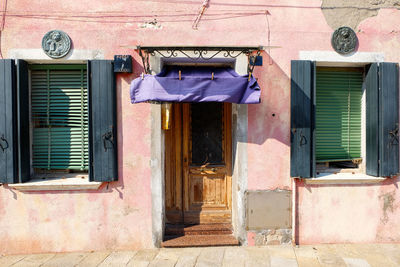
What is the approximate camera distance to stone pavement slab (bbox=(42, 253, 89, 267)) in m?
3.72

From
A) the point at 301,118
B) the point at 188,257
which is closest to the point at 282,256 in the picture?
the point at 188,257

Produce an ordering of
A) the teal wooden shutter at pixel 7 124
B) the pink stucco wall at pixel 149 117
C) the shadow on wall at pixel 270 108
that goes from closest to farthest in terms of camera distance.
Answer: the teal wooden shutter at pixel 7 124
the pink stucco wall at pixel 149 117
the shadow on wall at pixel 270 108

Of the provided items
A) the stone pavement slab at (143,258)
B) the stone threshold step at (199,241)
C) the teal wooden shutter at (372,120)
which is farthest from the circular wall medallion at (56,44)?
the teal wooden shutter at (372,120)

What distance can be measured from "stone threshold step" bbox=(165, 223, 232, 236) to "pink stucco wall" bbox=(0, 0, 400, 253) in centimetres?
48

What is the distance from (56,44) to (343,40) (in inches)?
178

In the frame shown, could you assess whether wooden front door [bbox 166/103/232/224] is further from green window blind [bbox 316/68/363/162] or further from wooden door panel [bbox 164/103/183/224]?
green window blind [bbox 316/68/363/162]

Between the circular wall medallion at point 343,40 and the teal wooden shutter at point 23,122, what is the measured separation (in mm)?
4892

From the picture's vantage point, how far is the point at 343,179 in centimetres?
418

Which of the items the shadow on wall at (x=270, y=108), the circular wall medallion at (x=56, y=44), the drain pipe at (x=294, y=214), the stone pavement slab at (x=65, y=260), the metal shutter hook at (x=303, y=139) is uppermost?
the circular wall medallion at (x=56, y=44)

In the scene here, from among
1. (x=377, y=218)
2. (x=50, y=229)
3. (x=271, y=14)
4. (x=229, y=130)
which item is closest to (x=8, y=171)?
(x=50, y=229)

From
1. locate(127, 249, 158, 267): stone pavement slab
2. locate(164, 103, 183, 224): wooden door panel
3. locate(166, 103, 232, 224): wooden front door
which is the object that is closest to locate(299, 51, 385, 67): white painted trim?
locate(166, 103, 232, 224): wooden front door

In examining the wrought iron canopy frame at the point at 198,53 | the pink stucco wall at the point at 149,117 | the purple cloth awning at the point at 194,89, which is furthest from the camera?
the pink stucco wall at the point at 149,117

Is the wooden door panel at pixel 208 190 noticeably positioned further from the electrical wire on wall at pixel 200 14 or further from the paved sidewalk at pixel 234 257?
the electrical wire on wall at pixel 200 14

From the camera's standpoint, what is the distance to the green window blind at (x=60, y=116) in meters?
4.20
